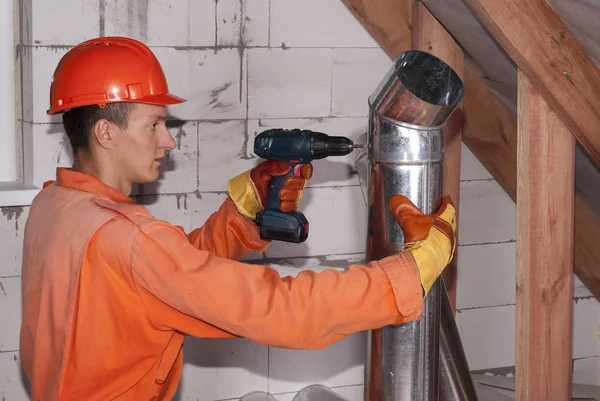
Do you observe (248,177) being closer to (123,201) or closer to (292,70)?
(123,201)

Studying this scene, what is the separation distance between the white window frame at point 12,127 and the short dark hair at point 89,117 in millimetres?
826

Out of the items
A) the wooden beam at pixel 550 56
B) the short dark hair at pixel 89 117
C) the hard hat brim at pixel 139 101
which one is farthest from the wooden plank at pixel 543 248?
the short dark hair at pixel 89 117

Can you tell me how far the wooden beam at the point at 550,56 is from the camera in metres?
2.11

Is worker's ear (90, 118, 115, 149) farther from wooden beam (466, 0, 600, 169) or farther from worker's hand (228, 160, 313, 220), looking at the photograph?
wooden beam (466, 0, 600, 169)

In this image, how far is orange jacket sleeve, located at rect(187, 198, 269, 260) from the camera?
2240mm

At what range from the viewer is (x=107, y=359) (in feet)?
5.75

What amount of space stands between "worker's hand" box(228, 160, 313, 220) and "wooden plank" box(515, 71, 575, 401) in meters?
0.62

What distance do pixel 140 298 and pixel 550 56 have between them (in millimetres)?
1220

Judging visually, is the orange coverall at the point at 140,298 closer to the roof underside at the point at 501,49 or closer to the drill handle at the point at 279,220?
the drill handle at the point at 279,220

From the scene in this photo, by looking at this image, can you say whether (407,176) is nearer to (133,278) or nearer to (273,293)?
(273,293)

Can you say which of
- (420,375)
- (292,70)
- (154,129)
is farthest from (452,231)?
(292,70)

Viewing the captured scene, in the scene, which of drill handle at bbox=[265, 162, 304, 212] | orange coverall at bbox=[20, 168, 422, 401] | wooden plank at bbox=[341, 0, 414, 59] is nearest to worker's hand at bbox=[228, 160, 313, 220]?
drill handle at bbox=[265, 162, 304, 212]

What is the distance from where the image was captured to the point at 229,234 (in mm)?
2240

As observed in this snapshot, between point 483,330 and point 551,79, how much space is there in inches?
62.0
